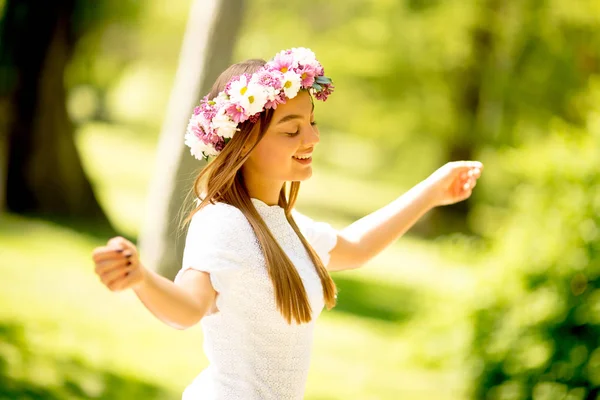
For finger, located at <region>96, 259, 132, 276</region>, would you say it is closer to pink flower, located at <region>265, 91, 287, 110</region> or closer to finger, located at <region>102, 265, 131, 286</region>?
finger, located at <region>102, 265, 131, 286</region>

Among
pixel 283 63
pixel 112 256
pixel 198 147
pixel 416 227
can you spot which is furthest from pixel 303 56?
pixel 416 227

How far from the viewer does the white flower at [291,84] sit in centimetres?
259

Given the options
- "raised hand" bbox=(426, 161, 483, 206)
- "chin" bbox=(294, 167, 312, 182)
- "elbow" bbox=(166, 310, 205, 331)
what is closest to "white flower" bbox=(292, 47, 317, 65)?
"chin" bbox=(294, 167, 312, 182)

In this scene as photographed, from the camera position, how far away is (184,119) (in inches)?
347

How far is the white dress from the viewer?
93.7 inches

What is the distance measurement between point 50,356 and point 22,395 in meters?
1.03

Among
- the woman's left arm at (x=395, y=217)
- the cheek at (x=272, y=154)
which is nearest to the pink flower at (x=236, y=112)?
the cheek at (x=272, y=154)

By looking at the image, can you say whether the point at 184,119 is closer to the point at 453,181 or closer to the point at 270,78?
the point at 453,181

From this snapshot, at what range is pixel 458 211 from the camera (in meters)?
19.8

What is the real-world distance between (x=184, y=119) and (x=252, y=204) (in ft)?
20.9

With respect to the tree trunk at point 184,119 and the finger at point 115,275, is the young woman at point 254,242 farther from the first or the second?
the tree trunk at point 184,119

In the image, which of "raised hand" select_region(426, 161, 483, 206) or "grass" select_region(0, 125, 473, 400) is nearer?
"raised hand" select_region(426, 161, 483, 206)

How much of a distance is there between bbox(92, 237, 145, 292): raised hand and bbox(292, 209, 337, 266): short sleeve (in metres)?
0.99

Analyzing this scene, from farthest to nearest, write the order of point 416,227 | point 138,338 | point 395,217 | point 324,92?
point 416,227, point 138,338, point 395,217, point 324,92
